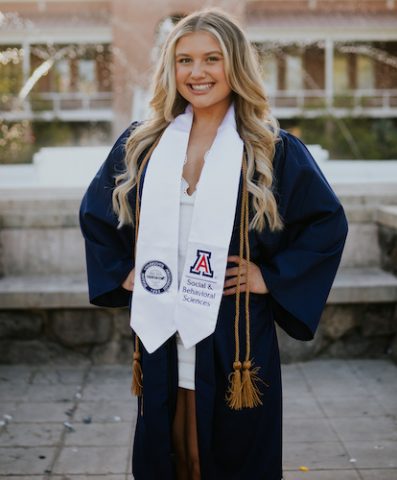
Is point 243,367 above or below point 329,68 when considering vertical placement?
below

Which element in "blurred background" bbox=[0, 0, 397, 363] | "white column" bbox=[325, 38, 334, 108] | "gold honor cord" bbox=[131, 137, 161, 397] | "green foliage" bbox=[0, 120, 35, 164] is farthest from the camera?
"white column" bbox=[325, 38, 334, 108]

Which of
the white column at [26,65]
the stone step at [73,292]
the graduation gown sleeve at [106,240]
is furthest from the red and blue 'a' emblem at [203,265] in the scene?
the white column at [26,65]

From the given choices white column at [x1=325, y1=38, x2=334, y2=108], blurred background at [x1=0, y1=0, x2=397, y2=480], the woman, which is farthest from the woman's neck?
white column at [x1=325, y1=38, x2=334, y2=108]

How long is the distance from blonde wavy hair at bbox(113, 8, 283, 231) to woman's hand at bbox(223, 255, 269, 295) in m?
0.15

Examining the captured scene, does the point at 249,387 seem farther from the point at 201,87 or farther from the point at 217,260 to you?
the point at 201,87

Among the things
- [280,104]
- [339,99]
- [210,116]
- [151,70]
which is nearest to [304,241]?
[210,116]

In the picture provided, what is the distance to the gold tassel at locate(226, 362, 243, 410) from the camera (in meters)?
2.75

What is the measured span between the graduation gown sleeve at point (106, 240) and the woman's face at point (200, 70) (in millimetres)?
366

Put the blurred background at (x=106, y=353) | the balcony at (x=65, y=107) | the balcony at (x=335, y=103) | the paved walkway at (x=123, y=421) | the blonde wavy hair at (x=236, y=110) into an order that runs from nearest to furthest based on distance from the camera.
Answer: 1. the blonde wavy hair at (x=236, y=110)
2. the paved walkway at (x=123, y=421)
3. the blurred background at (x=106, y=353)
4. the balcony at (x=335, y=103)
5. the balcony at (x=65, y=107)

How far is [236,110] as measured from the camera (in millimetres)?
2924

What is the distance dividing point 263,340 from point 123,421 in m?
1.79

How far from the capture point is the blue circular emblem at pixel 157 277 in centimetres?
280

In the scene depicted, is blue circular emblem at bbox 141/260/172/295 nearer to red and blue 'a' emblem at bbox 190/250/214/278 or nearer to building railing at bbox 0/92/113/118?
red and blue 'a' emblem at bbox 190/250/214/278

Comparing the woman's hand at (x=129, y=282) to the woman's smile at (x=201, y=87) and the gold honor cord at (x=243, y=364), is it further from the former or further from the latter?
the woman's smile at (x=201, y=87)
